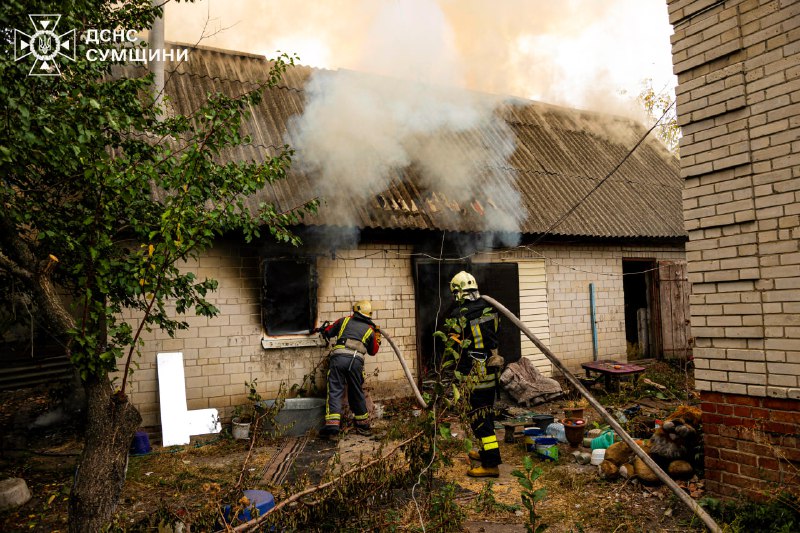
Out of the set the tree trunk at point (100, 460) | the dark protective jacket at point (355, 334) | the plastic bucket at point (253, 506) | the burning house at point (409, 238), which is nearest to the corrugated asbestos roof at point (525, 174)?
the burning house at point (409, 238)

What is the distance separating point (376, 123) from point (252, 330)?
172 inches

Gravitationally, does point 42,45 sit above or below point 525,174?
below

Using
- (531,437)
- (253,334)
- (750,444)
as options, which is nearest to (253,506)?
(750,444)

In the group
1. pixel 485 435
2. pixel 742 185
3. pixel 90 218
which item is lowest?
pixel 485 435

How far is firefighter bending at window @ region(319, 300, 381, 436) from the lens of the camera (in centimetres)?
694

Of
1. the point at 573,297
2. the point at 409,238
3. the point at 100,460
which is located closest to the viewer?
the point at 100,460

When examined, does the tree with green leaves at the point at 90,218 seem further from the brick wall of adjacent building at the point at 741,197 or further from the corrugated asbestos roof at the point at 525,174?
the brick wall of adjacent building at the point at 741,197

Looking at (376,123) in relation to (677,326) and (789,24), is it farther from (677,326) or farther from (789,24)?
(677,326)

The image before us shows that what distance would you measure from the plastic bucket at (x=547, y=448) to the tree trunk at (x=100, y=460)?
14.2ft

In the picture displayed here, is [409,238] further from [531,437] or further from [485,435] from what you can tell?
[485,435]

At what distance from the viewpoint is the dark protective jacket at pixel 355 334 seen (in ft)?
23.3

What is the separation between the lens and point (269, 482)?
15.7ft

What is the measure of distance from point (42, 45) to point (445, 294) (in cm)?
680

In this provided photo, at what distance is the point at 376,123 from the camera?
30.1 ft
